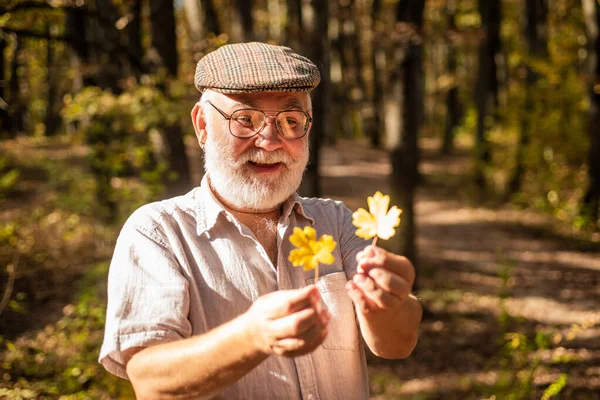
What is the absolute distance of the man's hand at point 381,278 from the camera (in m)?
1.65

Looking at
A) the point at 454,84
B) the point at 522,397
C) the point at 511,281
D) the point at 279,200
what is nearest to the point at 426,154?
the point at 454,84

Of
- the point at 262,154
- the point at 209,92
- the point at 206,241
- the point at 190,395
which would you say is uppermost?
the point at 209,92

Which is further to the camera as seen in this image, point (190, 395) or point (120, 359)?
point (120, 359)

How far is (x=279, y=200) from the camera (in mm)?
2121

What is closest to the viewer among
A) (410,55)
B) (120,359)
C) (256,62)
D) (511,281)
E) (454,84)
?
(120,359)

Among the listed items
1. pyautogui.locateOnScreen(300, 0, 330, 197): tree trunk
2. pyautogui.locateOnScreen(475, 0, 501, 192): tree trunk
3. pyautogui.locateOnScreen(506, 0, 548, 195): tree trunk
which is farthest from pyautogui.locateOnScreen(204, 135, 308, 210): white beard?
pyautogui.locateOnScreen(475, 0, 501, 192): tree trunk

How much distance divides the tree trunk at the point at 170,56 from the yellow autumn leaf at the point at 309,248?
5.15 metres

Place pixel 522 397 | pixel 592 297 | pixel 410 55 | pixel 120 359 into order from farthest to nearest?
pixel 592 297 < pixel 410 55 < pixel 522 397 < pixel 120 359

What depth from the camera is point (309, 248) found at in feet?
5.18

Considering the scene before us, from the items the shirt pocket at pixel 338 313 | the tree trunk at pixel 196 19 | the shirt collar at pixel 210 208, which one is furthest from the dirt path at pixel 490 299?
the tree trunk at pixel 196 19

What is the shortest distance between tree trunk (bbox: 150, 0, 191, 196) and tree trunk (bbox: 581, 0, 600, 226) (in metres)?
7.09

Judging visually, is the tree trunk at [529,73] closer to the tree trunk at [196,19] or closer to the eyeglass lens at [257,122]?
the tree trunk at [196,19]

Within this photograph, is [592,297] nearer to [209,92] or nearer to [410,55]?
[410,55]

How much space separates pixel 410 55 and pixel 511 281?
4291 millimetres
